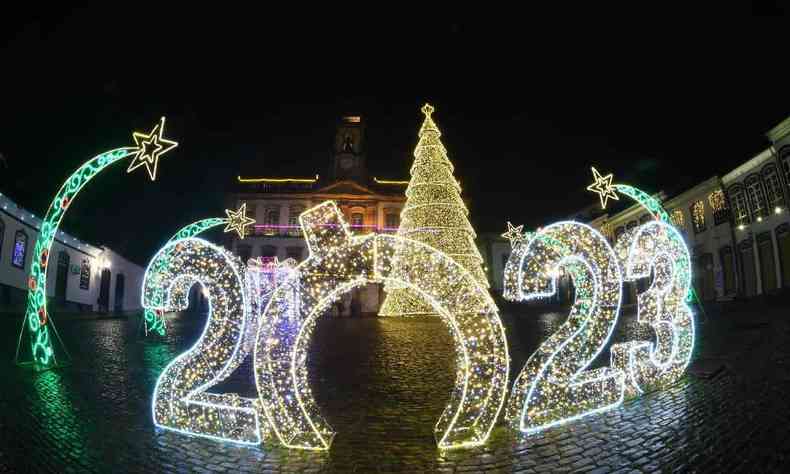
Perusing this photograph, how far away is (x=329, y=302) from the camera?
4.14 metres

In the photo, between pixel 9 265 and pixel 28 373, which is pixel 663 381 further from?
pixel 9 265

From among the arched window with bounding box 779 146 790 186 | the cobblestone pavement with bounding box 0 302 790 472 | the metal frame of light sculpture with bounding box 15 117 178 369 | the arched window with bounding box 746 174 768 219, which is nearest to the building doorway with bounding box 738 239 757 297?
the arched window with bounding box 746 174 768 219

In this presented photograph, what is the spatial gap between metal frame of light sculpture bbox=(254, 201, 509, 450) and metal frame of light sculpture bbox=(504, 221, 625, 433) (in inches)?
21.0

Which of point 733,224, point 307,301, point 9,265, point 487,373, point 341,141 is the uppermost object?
point 341,141

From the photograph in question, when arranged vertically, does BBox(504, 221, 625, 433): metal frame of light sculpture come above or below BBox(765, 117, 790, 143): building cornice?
below

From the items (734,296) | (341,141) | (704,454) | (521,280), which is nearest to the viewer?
(704,454)

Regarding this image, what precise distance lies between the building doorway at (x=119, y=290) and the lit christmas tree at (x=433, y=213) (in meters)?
20.7

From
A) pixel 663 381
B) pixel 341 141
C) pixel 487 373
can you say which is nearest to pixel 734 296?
pixel 663 381

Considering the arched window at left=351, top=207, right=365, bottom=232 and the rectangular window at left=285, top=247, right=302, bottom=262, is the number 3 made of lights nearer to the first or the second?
the arched window at left=351, top=207, right=365, bottom=232

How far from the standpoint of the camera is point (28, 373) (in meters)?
7.25

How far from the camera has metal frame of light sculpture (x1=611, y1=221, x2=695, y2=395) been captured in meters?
5.12

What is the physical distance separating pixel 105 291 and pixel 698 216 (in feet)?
122

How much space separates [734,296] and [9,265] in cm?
3303

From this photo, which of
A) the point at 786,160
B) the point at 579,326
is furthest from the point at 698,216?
the point at 579,326
